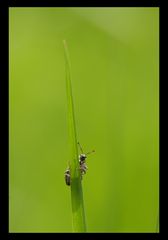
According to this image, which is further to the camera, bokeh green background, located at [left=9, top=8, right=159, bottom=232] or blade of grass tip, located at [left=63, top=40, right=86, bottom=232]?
bokeh green background, located at [left=9, top=8, right=159, bottom=232]

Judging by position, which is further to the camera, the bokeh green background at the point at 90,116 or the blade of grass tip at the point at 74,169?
the bokeh green background at the point at 90,116

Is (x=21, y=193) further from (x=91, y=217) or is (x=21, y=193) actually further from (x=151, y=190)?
(x=151, y=190)

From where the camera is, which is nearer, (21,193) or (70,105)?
(70,105)

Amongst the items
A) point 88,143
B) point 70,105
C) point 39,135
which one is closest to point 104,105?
point 88,143

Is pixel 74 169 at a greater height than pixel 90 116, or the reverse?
pixel 90 116

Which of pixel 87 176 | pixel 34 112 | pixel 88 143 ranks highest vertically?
pixel 34 112

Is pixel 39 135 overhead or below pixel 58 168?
overhead

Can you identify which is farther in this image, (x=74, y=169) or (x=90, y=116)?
(x=90, y=116)
